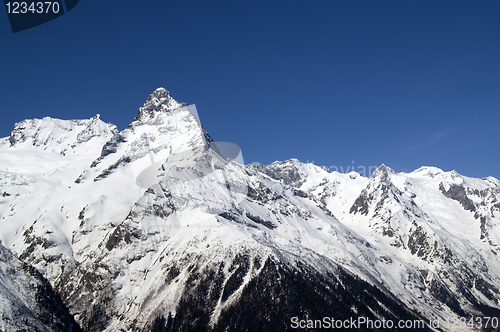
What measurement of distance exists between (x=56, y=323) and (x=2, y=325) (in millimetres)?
29101

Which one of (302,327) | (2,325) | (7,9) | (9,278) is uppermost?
(7,9)

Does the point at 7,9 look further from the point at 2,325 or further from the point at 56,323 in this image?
the point at 56,323

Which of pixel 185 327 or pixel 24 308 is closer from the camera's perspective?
pixel 24 308

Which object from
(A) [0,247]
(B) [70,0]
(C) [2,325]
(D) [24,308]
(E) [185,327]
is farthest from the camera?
(E) [185,327]

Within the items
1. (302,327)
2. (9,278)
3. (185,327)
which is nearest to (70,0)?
(9,278)

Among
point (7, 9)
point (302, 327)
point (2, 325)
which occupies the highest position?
point (7, 9)

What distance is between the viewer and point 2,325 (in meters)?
128

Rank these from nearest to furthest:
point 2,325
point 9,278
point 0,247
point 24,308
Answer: point 2,325
point 24,308
point 9,278
point 0,247

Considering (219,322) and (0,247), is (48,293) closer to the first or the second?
(0,247)

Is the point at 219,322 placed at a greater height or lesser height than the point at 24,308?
greater

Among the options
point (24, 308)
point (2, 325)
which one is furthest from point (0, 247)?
point (2, 325)

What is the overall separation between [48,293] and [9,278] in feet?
52.5

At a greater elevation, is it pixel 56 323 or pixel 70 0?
pixel 70 0

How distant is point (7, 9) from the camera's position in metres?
101
